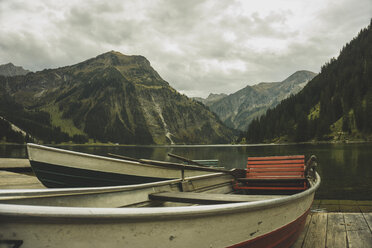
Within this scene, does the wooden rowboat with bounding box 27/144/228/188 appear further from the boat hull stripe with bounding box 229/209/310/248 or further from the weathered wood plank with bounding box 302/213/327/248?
the weathered wood plank with bounding box 302/213/327/248

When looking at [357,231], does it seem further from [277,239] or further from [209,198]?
[209,198]

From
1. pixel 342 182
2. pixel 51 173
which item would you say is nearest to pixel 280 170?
pixel 51 173

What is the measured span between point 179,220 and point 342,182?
81.7ft

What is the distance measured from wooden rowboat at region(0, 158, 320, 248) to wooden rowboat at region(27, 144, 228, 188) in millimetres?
2240

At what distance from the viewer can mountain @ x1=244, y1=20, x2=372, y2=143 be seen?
128 m

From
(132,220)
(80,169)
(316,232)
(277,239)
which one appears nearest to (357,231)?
(316,232)

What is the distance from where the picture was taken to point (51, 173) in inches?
256

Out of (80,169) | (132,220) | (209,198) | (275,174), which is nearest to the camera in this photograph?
(132,220)

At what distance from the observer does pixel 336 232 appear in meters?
7.19

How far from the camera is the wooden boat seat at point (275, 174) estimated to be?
8784mm

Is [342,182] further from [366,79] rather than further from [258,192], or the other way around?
[366,79]

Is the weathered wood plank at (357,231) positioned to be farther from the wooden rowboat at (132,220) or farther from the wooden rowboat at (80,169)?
the wooden rowboat at (80,169)

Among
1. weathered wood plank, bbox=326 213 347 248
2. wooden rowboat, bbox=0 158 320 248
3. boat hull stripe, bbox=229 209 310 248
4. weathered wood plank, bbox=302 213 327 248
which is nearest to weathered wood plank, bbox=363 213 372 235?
weathered wood plank, bbox=326 213 347 248

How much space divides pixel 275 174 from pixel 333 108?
16298cm
